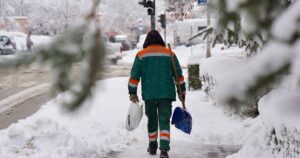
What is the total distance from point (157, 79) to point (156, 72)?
0.29 ft

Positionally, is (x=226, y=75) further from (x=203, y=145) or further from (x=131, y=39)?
(x=131, y=39)

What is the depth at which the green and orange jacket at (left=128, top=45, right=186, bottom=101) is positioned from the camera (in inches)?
276

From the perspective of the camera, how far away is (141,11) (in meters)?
60.3

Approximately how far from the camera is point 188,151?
7.89m

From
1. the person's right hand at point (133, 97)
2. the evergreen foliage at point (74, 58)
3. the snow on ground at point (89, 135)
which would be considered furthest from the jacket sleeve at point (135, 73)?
the evergreen foliage at point (74, 58)

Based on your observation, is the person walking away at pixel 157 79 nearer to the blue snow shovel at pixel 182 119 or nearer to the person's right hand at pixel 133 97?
the person's right hand at pixel 133 97

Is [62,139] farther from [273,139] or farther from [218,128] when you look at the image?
[273,139]

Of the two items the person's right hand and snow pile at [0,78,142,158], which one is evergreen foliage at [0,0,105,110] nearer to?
snow pile at [0,78,142,158]

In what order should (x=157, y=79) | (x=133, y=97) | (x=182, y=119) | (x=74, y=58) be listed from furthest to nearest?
1. (x=182, y=119)
2. (x=133, y=97)
3. (x=157, y=79)
4. (x=74, y=58)

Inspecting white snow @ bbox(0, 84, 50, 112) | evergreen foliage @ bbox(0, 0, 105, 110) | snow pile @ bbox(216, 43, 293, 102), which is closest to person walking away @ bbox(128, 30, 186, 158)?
evergreen foliage @ bbox(0, 0, 105, 110)

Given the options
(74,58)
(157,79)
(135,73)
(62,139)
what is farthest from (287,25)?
(62,139)

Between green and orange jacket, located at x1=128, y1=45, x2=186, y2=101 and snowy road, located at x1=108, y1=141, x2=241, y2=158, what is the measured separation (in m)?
1.01

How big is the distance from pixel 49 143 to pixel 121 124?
2.51 metres

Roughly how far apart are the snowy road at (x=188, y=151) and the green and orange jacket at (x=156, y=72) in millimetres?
1013
